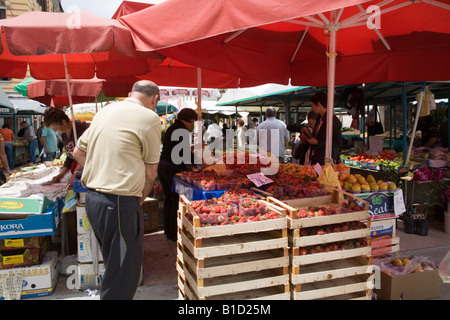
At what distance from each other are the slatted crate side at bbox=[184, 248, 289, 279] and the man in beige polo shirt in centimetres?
51

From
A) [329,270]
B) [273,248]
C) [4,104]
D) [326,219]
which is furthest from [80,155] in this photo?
[4,104]

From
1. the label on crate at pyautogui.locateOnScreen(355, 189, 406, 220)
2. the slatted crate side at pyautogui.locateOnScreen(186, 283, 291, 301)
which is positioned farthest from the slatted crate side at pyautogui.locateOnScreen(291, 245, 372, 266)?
the label on crate at pyautogui.locateOnScreen(355, 189, 406, 220)

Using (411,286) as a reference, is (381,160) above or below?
above

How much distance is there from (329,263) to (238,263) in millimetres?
962

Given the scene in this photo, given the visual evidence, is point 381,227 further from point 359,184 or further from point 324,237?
point 324,237

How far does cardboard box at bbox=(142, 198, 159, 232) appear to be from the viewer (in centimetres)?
582

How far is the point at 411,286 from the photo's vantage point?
340 centimetres

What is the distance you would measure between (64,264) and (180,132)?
2375mm

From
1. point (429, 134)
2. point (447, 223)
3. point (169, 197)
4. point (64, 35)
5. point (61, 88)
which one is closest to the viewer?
point (64, 35)

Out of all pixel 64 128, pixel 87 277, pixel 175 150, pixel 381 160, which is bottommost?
pixel 87 277

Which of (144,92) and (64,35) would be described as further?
(64,35)

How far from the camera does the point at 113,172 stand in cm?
261

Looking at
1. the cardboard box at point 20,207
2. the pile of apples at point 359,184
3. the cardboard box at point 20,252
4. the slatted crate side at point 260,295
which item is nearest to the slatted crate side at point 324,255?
the slatted crate side at point 260,295

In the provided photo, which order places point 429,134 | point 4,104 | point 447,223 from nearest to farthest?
1. point 447,223
2. point 429,134
3. point 4,104
